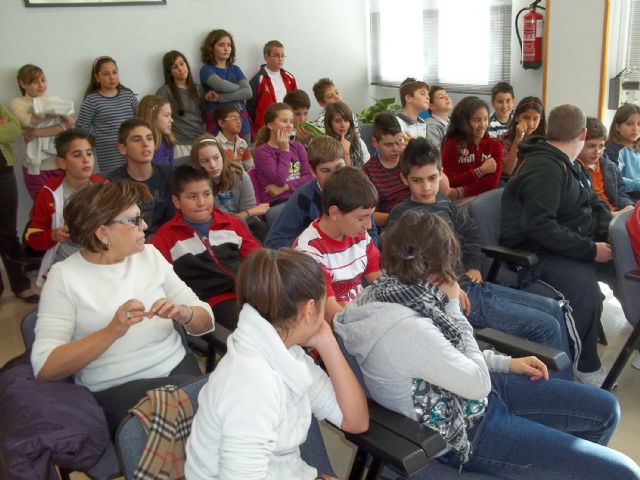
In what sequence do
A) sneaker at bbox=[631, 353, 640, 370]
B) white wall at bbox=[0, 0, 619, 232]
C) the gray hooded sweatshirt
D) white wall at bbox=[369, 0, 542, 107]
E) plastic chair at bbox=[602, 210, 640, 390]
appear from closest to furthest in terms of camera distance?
the gray hooded sweatshirt < plastic chair at bbox=[602, 210, 640, 390] < sneaker at bbox=[631, 353, 640, 370] < white wall at bbox=[0, 0, 619, 232] < white wall at bbox=[369, 0, 542, 107]

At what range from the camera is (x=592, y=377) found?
106 inches

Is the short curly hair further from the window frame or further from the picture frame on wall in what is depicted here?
the window frame

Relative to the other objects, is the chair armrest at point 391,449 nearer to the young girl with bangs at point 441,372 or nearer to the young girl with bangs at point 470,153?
the young girl with bangs at point 441,372

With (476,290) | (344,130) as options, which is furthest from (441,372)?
(344,130)

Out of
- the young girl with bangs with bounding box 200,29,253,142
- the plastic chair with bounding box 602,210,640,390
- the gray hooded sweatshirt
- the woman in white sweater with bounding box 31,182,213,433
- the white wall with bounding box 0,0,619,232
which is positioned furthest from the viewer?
the young girl with bangs with bounding box 200,29,253,142

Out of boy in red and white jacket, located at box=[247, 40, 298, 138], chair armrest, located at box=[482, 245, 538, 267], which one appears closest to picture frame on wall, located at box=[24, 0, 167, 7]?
boy in red and white jacket, located at box=[247, 40, 298, 138]

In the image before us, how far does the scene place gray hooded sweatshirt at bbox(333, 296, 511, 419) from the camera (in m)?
1.43

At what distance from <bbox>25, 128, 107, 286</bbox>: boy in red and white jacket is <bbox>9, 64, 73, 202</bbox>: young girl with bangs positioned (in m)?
1.71

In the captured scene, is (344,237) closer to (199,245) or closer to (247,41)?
(199,245)

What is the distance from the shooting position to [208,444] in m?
1.21

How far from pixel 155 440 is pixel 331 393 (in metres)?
0.39

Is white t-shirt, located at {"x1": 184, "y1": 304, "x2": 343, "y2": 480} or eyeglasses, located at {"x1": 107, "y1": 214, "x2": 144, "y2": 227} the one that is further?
eyeglasses, located at {"x1": 107, "y1": 214, "x2": 144, "y2": 227}

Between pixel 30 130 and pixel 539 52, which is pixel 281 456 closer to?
pixel 30 130

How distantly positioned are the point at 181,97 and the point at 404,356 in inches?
170
